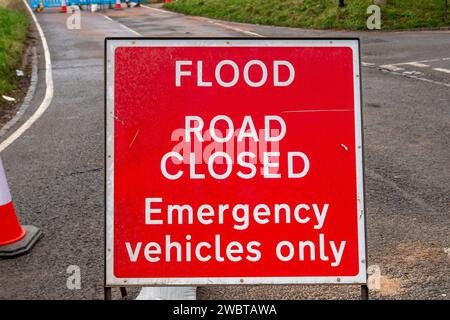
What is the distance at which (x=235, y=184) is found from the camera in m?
3.40

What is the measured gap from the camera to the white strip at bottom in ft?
12.6

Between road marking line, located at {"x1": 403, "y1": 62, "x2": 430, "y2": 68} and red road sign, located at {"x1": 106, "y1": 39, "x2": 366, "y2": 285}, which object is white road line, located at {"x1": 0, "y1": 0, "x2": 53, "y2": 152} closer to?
red road sign, located at {"x1": 106, "y1": 39, "x2": 366, "y2": 285}

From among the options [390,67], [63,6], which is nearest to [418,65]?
[390,67]

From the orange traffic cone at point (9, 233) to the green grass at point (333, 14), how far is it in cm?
1982

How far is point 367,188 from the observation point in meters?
6.17

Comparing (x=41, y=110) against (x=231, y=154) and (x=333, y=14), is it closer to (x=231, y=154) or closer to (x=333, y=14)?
(x=231, y=154)

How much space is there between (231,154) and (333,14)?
866 inches

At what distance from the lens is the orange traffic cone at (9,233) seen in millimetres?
4723

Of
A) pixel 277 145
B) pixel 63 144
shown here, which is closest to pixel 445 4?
pixel 63 144

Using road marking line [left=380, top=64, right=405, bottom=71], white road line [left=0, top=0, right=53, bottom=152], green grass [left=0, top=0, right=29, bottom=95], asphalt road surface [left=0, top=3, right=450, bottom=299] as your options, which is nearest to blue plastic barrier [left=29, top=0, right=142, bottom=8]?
green grass [left=0, top=0, right=29, bottom=95]

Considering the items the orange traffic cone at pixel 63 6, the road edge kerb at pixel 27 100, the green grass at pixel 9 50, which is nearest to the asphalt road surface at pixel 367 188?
the road edge kerb at pixel 27 100

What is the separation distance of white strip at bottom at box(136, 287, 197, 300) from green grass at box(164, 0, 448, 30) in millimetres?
20440

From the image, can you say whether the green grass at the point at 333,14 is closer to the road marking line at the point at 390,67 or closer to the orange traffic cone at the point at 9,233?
the road marking line at the point at 390,67

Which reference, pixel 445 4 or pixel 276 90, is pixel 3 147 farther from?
pixel 445 4
